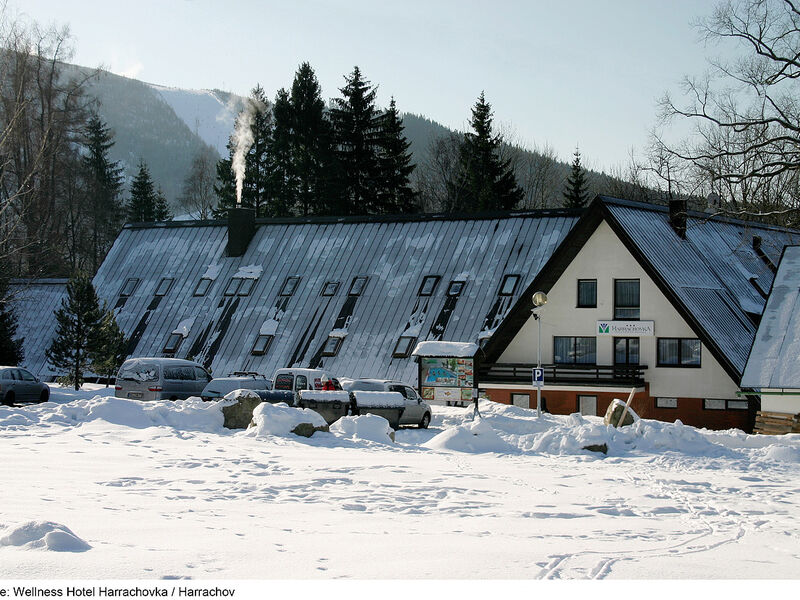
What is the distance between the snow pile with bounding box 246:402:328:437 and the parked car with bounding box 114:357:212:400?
10.4m

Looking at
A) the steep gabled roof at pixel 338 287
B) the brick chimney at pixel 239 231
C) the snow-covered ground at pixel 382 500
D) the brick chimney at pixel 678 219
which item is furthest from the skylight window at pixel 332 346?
the snow-covered ground at pixel 382 500

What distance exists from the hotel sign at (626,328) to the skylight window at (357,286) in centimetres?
1109

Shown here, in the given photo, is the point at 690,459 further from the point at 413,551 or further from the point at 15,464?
the point at 15,464

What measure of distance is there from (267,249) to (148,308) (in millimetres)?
6130

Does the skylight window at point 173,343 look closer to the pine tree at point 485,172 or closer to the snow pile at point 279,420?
the snow pile at point 279,420

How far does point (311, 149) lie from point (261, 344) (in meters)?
32.3

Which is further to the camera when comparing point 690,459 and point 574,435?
point 574,435

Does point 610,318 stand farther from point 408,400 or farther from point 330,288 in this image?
point 330,288

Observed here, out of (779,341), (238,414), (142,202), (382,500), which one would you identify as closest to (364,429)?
(238,414)

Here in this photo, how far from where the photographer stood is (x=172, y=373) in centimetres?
3181

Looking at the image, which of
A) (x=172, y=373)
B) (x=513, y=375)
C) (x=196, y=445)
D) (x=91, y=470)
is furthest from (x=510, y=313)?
(x=91, y=470)

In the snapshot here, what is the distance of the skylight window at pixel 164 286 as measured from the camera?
46.8 metres

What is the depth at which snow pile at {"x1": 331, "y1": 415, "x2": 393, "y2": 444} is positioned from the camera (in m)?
21.6

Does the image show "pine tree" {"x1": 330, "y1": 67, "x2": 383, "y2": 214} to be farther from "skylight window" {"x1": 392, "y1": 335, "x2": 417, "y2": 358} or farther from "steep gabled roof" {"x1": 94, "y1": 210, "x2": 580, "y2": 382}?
"skylight window" {"x1": 392, "y1": 335, "x2": 417, "y2": 358}
